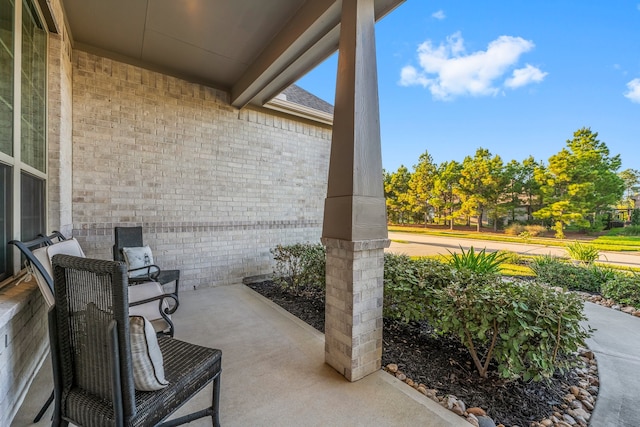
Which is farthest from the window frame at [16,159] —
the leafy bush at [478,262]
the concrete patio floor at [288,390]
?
the leafy bush at [478,262]

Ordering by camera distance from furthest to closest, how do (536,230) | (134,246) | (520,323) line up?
(536,230) < (134,246) < (520,323)

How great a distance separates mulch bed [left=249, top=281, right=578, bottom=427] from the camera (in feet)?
6.37

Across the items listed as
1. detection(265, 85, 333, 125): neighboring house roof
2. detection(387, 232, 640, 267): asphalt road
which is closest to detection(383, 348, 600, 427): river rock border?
detection(387, 232, 640, 267): asphalt road

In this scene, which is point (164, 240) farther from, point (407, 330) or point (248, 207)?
point (407, 330)

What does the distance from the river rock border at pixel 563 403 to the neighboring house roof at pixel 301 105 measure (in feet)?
17.6

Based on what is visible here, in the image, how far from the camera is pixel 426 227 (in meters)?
15.3

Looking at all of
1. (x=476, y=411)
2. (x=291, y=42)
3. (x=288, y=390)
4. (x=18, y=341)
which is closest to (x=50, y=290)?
(x=18, y=341)

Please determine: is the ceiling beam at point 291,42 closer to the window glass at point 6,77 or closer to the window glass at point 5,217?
the window glass at point 6,77

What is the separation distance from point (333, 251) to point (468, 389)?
1.60 meters

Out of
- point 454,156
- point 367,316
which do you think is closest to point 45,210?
point 367,316

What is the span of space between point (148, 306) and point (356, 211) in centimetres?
220

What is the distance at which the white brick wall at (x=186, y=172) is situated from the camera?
A: 407 cm

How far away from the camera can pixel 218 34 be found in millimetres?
3607

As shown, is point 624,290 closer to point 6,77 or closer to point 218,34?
point 218,34
